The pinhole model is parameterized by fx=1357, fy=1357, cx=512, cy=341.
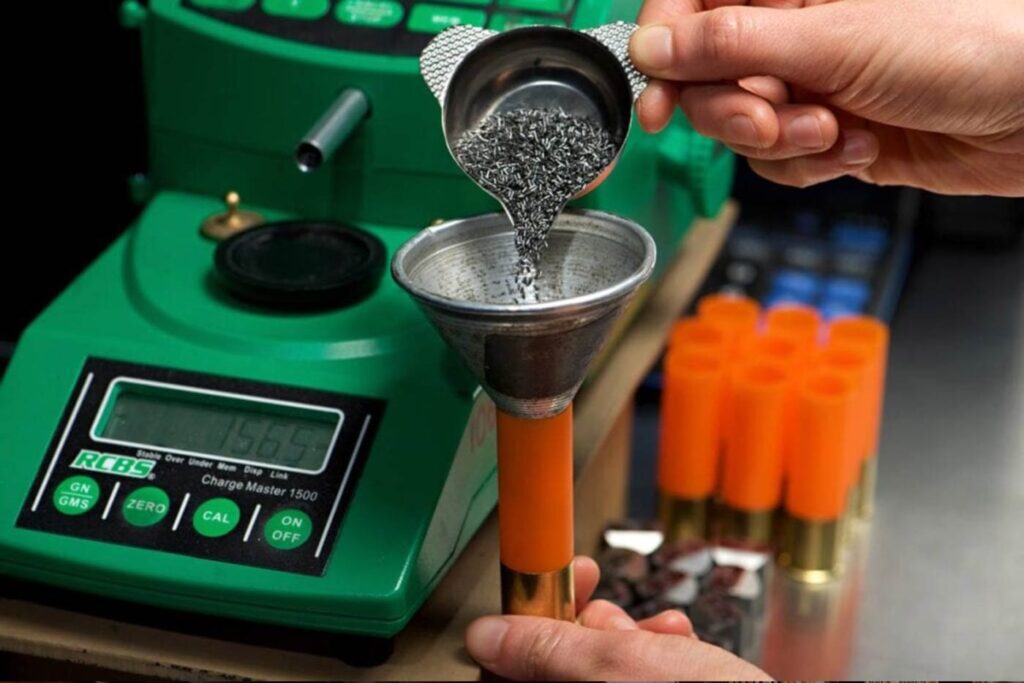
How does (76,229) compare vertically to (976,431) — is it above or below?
above

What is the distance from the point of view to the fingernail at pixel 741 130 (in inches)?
34.8

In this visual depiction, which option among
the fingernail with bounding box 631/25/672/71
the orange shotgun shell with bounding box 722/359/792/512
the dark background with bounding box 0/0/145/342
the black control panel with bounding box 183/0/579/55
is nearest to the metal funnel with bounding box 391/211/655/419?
the fingernail with bounding box 631/25/672/71

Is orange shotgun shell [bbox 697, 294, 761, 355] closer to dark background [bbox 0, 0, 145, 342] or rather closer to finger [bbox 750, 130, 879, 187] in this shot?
finger [bbox 750, 130, 879, 187]

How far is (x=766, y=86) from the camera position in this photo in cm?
89

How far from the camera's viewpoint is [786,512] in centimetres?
123

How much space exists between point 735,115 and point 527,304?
1.01 feet

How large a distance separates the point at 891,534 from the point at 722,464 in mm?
201

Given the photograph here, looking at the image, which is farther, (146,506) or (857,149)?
(857,149)

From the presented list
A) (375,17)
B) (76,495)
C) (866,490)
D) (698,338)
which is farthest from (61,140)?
(866,490)

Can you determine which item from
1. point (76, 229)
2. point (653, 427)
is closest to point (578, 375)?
point (76, 229)

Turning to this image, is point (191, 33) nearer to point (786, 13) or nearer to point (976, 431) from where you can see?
point (786, 13)

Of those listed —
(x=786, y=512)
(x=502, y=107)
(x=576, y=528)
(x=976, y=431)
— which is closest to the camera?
(x=502, y=107)

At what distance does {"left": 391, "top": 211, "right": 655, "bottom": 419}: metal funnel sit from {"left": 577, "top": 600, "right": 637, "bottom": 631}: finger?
8.5 inches

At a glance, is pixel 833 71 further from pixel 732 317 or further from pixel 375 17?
pixel 732 317
